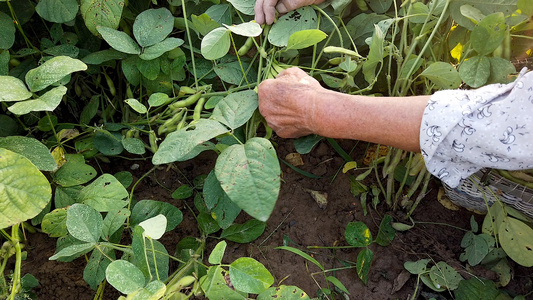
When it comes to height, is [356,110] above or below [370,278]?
above

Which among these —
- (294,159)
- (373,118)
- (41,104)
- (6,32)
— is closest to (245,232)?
(294,159)

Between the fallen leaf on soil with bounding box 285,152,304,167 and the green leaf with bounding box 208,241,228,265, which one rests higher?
the green leaf with bounding box 208,241,228,265

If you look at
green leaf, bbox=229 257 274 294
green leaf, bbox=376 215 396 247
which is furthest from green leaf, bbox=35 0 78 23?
green leaf, bbox=376 215 396 247

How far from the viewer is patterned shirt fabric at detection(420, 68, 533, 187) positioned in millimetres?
878

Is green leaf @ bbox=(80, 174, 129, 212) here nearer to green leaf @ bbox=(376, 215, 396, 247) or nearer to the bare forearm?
the bare forearm

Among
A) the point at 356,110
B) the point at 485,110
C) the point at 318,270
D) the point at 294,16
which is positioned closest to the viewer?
the point at 485,110

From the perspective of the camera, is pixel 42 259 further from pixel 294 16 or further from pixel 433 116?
pixel 433 116

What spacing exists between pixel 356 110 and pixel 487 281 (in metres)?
0.75

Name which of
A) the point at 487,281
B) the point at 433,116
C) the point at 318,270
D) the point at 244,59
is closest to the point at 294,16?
the point at 244,59

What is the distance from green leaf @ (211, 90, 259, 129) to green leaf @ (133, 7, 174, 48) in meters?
0.36

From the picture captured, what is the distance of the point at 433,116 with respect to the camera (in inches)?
36.9

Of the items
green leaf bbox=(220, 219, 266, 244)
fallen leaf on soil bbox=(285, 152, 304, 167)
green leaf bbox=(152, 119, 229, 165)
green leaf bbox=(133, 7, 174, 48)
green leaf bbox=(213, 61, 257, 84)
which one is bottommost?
green leaf bbox=(220, 219, 266, 244)

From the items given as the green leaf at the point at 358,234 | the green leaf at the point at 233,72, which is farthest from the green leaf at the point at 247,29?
the green leaf at the point at 358,234

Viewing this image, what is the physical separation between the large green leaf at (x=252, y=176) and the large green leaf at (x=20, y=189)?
0.36 metres
